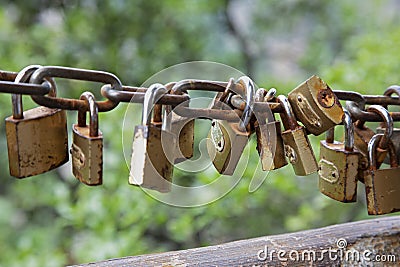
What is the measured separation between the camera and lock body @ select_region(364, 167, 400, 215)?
0.59m

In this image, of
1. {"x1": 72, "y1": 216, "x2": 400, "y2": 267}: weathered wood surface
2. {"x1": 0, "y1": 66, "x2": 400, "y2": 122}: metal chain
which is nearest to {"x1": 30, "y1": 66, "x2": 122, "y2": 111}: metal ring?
{"x1": 0, "y1": 66, "x2": 400, "y2": 122}: metal chain

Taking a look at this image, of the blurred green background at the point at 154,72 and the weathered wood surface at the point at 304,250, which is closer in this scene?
the weathered wood surface at the point at 304,250

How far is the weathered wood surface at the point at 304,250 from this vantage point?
66 cm

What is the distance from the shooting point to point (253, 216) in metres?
1.91

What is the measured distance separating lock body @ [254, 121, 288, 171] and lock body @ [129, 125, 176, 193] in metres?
0.11

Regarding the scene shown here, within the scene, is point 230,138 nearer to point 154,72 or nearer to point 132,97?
point 132,97

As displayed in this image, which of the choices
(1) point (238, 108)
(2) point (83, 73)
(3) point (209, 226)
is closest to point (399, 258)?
(1) point (238, 108)

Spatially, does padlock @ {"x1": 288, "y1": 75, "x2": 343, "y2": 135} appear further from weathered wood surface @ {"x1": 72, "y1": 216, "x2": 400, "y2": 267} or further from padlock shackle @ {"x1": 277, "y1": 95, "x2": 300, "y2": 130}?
weathered wood surface @ {"x1": 72, "y1": 216, "x2": 400, "y2": 267}

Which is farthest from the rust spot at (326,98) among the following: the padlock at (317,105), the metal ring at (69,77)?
the metal ring at (69,77)

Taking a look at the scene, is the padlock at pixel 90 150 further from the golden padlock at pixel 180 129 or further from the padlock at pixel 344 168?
the padlock at pixel 344 168

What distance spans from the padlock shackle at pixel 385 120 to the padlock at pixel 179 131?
23 centimetres

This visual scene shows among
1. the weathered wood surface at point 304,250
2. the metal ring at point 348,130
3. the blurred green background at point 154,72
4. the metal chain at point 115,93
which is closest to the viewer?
the metal chain at point 115,93

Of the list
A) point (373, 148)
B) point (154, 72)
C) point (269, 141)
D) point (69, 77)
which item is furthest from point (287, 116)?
point (154, 72)

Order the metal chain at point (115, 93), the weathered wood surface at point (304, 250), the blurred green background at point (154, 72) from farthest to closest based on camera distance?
the blurred green background at point (154, 72)
the weathered wood surface at point (304, 250)
the metal chain at point (115, 93)
